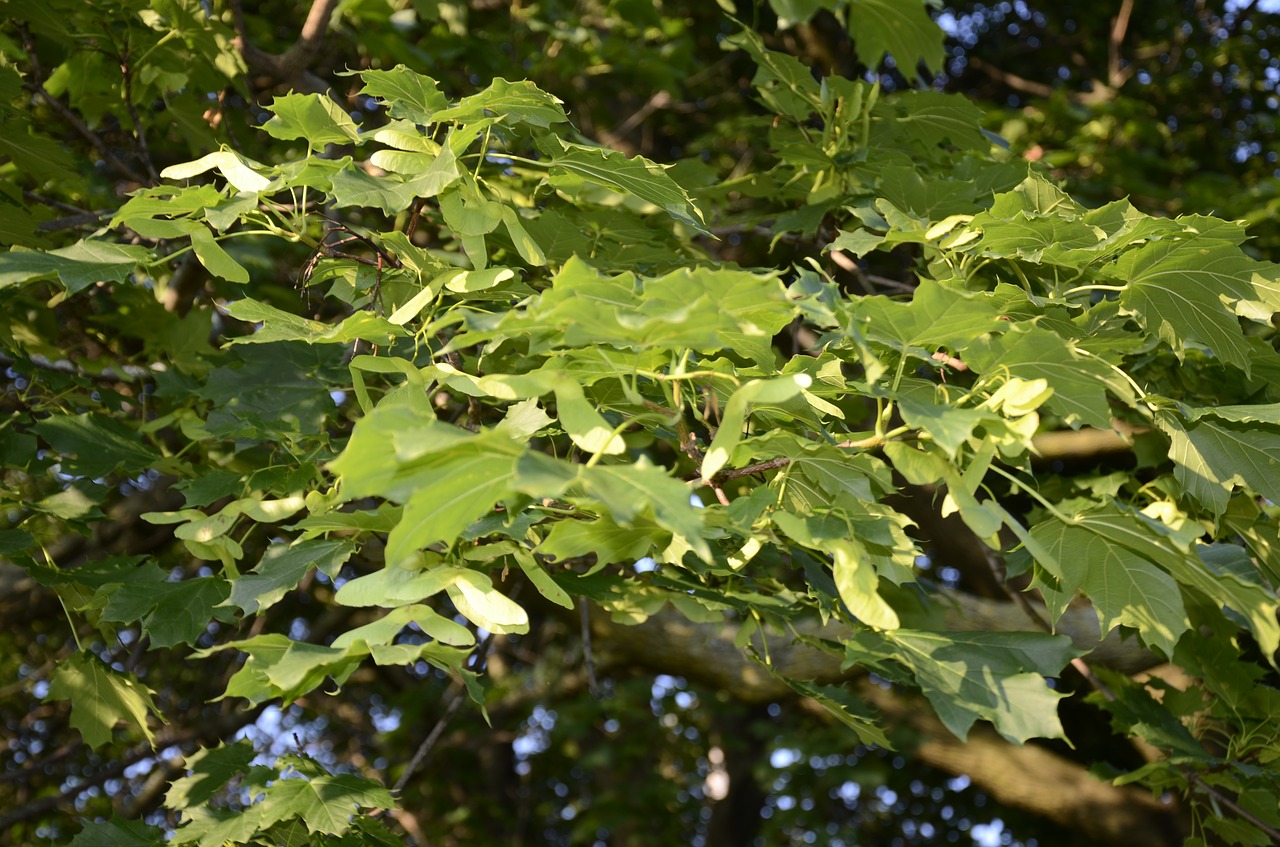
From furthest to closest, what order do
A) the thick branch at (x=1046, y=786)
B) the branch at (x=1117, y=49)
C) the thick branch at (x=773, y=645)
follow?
the branch at (x=1117, y=49) → the thick branch at (x=1046, y=786) → the thick branch at (x=773, y=645)

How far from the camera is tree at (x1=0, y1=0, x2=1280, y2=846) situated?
1.14 metres

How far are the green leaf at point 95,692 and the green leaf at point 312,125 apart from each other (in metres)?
1.23

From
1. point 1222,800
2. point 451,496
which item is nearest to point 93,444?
point 451,496

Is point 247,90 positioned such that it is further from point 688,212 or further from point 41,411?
point 688,212

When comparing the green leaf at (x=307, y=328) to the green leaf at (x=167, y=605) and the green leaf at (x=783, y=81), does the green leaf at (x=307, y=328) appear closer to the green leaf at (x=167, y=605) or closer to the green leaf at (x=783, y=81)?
the green leaf at (x=167, y=605)

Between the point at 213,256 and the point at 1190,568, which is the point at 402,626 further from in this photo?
the point at 1190,568

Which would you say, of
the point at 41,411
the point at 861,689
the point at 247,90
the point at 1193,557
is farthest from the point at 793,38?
the point at 1193,557

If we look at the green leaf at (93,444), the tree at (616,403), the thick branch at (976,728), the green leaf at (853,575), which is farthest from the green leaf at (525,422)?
the thick branch at (976,728)

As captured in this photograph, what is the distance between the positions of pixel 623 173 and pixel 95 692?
153 cm

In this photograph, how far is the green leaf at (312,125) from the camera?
1397 mm

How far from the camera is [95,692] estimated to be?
2062mm

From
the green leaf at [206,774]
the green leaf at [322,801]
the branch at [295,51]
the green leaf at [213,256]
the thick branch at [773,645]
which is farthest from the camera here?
the thick branch at [773,645]

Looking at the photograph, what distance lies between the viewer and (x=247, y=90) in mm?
2592

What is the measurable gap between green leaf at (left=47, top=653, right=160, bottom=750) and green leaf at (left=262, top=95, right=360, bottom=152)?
1.23m
